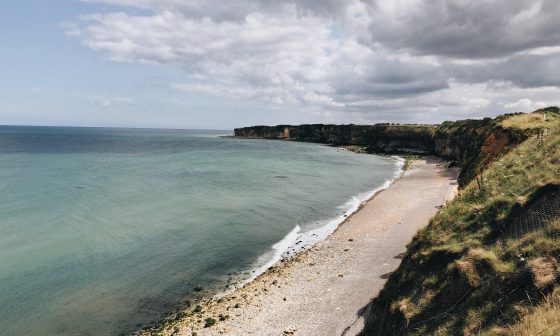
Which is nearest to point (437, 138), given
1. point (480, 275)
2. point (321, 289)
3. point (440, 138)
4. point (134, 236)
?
point (440, 138)

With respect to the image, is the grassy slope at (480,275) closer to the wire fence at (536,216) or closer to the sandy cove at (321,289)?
the wire fence at (536,216)

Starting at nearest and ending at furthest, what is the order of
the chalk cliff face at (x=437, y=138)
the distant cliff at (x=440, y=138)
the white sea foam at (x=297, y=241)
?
1. the white sea foam at (x=297, y=241)
2. the distant cliff at (x=440, y=138)
3. the chalk cliff face at (x=437, y=138)

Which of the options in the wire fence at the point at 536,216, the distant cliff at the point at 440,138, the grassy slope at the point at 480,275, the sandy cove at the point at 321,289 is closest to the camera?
the grassy slope at the point at 480,275

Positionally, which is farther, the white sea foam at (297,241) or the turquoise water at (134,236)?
the white sea foam at (297,241)

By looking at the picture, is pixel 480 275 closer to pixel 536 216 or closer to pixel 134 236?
pixel 536 216

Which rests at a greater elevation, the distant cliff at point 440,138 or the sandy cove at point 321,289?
the distant cliff at point 440,138

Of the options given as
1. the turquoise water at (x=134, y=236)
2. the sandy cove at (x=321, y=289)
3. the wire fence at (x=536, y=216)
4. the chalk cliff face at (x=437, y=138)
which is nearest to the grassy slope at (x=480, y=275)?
the wire fence at (x=536, y=216)

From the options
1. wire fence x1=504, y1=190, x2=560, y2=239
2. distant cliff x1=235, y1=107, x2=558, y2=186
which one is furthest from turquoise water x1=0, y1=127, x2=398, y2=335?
wire fence x1=504, y1=190, x2=560, y2=239
